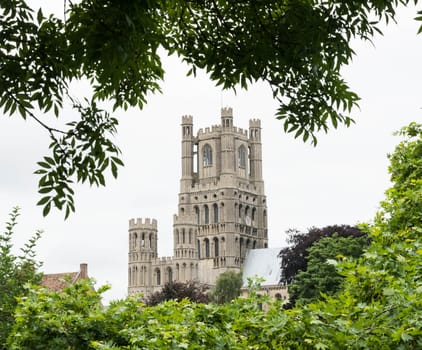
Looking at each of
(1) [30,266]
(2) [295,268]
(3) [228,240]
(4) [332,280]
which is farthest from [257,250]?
(1) [30,266]

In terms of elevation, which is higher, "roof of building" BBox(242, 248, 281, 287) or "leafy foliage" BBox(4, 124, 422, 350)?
"roof of building" BBox(242, 248, 281, 287)

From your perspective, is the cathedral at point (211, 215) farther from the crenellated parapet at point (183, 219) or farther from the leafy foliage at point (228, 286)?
the leafy foliage at point (228, 286)

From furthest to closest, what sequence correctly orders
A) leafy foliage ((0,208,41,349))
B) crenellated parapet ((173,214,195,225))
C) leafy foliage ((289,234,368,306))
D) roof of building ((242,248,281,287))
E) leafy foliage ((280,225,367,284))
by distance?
crenellated parapet ((173,214,195,225)) → roof of building ((242,248,281,287)) → leafy foliage ((280,225,367,284)) → leafy foliage ((289,234,368,306)) → leafy foliage ((0,208,41,349))

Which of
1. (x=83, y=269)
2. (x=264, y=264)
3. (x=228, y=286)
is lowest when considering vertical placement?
(x=83, y=269)

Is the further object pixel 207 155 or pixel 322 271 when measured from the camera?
pixel 207 155

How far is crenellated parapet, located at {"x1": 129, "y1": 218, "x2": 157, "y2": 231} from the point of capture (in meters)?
91.7

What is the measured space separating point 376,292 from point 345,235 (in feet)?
147

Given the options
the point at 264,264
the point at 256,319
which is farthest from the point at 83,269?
the point at 264,264

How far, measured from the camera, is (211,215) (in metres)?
95.6

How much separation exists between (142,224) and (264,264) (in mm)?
14840

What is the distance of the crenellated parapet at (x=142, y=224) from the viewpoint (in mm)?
91688

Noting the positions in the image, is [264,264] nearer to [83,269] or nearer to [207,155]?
[207,155]

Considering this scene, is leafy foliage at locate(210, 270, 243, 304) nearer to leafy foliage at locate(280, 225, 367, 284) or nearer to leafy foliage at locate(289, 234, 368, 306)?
leafy foliage at locate(280, 225, 367, 284)

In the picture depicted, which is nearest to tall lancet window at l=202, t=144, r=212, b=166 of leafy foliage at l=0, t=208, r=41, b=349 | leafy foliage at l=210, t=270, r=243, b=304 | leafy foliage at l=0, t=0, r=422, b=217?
leafy foliage at l=210, t=270, r=243, b=304
